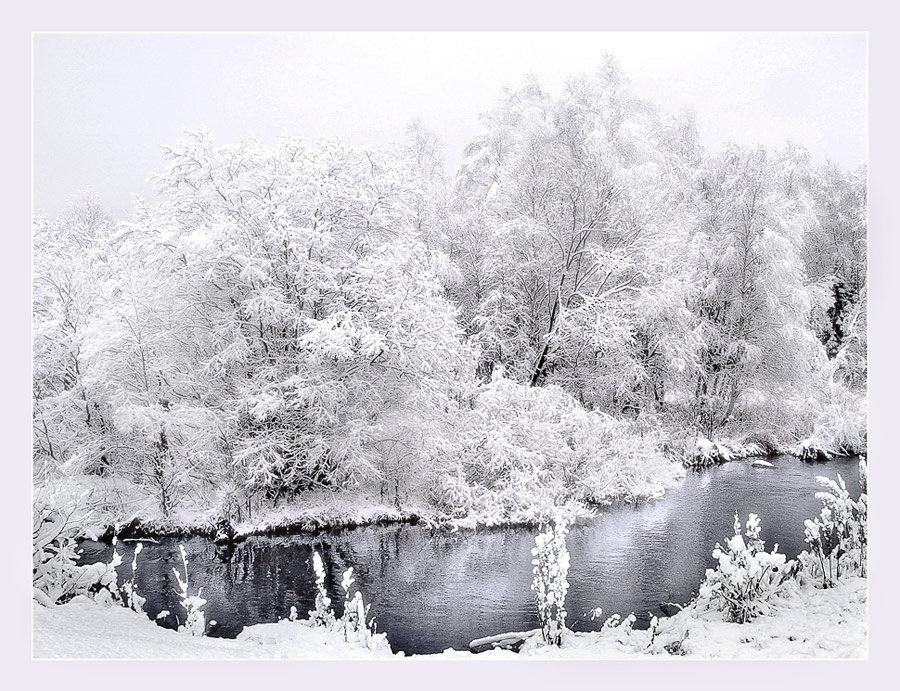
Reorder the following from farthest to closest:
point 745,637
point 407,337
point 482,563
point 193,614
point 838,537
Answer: point 407,337 → point 482,563 → point 838,537 → point 193,614 → point 745,637

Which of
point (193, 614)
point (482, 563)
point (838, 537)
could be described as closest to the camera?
point (193, 614)

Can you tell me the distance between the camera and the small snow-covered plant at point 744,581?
4.13 m

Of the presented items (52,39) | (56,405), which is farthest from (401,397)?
(52,39)

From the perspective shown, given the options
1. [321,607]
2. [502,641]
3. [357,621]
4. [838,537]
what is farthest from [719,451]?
[321,607]

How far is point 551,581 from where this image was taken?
4523 millimetres

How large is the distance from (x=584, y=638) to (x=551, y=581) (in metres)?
0.47

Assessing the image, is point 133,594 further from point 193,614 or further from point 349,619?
point 349,619

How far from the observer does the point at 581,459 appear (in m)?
5.48

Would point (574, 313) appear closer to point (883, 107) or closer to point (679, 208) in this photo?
point (679, 208)

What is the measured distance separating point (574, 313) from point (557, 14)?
2863 millimetres

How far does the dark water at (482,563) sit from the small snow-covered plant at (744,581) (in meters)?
0.20

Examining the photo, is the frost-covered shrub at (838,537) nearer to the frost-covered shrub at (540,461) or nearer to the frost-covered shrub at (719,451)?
the frost-covered shrub at (719,451)

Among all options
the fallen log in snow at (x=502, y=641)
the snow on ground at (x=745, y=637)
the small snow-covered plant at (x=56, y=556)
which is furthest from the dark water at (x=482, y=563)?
the small snow-covered plant at (x=56, y=556)

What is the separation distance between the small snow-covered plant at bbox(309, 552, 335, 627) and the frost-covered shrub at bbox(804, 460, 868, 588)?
3.37 m
